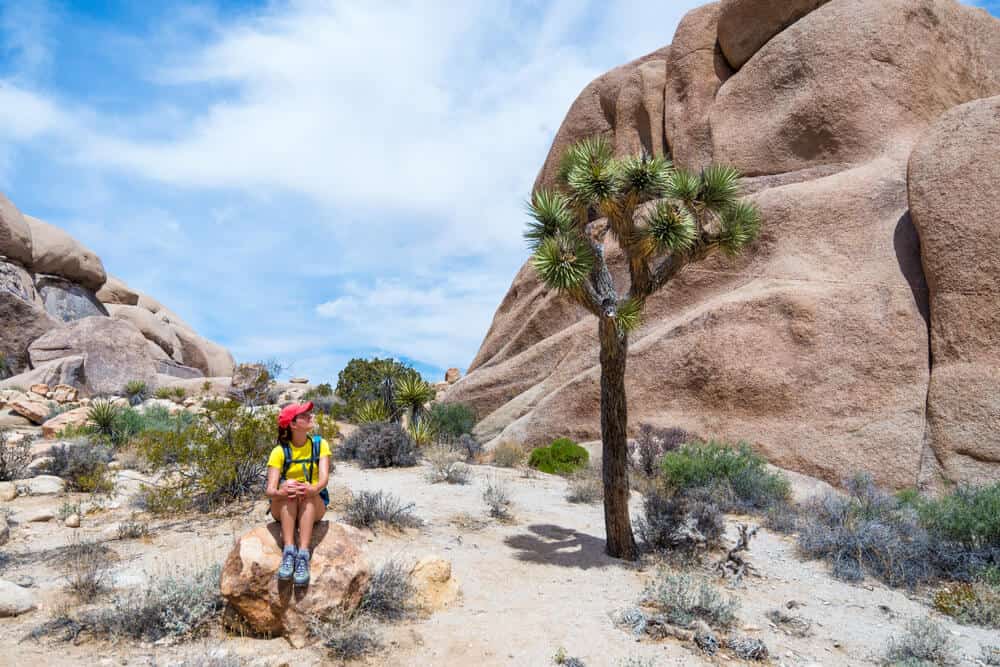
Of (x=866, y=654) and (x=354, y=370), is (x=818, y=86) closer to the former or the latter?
(x=866, y=654)

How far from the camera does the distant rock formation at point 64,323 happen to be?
25250 millimetres

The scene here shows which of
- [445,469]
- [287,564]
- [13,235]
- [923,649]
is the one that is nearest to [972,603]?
[923,649]

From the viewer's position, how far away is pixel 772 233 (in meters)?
15.5

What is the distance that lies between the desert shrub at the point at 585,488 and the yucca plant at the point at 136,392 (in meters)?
18.0

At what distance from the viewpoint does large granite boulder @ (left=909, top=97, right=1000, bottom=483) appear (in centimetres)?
1123

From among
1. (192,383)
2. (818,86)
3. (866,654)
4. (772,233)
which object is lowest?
(866,654)

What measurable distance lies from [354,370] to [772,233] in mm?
16070

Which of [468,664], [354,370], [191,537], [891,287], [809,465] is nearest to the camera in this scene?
[468,664]

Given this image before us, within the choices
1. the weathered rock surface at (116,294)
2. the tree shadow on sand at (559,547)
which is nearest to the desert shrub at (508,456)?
the tree shadow on sand at (559,547)

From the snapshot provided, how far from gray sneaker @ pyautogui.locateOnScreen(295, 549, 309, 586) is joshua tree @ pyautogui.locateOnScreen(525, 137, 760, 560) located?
386 cm

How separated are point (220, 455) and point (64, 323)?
952 inches

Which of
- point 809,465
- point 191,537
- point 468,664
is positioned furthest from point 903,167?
point 191,537

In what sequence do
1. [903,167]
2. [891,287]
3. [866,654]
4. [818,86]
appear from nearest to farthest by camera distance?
1. [866,654]
2. [891,287]
3. [903,167]
4. [818,86]

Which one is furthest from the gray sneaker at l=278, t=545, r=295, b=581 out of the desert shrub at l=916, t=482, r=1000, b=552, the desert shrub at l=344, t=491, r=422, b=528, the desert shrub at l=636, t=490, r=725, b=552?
the desert shrub at l=916, t=482, r=1000, b=552
